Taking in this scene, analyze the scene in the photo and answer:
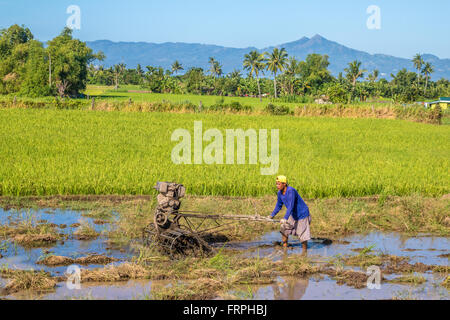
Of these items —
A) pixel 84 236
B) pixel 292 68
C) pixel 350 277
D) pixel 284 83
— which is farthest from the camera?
pixel 292 68

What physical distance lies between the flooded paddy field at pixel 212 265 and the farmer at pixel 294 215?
0.22 metres

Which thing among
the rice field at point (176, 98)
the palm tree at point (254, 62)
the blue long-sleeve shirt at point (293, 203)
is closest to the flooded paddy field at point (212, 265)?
the blue long-sleeve shirt at point (293, 203)

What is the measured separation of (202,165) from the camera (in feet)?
45.7

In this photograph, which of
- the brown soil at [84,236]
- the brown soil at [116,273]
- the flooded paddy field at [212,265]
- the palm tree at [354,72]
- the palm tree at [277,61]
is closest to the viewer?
the flooded paddy field at [212,265]

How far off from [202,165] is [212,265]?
296 inches

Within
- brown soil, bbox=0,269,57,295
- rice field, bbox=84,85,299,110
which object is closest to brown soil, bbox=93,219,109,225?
brown soil, bbox=0,269,57,295

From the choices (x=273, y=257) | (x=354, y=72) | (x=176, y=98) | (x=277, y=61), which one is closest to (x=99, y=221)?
(x=273, y=257)

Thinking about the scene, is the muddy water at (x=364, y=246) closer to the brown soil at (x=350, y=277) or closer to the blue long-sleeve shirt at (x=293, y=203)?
the blue long-sleeve shirt at (x=293, y=203)

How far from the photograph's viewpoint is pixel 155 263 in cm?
673

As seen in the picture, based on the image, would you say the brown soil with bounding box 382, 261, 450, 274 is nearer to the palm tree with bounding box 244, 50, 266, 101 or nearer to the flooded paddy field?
the flooded paddy field

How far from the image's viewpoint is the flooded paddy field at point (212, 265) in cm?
583

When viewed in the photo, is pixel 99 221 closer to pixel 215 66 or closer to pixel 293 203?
pixel 293 203

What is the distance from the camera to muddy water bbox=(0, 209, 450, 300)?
580 cm
